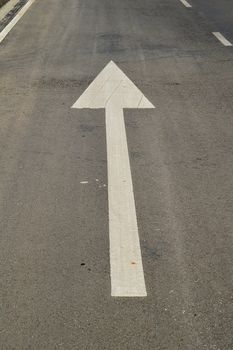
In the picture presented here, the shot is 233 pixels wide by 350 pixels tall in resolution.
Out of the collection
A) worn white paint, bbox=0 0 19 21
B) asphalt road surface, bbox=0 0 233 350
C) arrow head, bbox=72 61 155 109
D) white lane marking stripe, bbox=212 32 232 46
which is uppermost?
asphalt road surface, bbox=0 0 233 350

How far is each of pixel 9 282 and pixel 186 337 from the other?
1332mm

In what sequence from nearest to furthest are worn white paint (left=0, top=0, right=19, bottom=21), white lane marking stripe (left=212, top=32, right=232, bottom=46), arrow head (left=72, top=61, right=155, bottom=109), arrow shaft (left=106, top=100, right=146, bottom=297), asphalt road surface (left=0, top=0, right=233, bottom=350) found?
asphalt road surface (left=0, top=0, right=233, bottom=350)
arrow shaft (left=106, top=100, right=146, bottom=297)
arrow head (left=72, top=61, right=155, bottom=109)
white lane marking stripe (left=212, top=32, right=232, bottom=46)
worn white paint (left=0, top=0, right=19, bottom=21)

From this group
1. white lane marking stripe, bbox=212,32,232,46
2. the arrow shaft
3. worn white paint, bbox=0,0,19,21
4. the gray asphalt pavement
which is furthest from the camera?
worn white paint, bbox=0,0,19,21

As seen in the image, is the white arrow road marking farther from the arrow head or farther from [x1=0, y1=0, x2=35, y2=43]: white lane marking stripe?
[x1=0, y1=0, x2=35, y2=43]: white lane marking stripe

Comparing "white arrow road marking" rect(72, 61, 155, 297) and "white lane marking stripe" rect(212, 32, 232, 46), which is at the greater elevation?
"white arrow road marking" rect(72, 61, 155, 297)

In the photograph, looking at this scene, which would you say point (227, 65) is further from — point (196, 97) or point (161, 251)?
point (161, 251)

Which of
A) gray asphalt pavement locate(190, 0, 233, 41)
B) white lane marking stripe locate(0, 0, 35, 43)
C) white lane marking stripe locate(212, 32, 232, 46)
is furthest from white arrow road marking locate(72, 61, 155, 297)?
gray asphalt pavement locate(190, 0, 233, 41)

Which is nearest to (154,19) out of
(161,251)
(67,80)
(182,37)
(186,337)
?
(182,37)

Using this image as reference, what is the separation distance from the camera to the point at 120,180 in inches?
234

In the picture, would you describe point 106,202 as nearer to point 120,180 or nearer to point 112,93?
point 120,180

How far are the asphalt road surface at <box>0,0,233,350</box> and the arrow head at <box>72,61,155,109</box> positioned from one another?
0.41ft

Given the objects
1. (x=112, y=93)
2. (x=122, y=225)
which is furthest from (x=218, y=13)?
(x=122, y=225)

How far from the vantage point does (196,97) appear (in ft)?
28.1

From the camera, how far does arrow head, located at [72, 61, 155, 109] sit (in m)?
8.23
